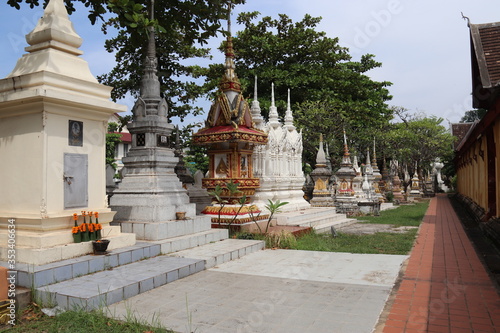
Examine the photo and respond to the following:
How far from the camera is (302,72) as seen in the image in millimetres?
27266

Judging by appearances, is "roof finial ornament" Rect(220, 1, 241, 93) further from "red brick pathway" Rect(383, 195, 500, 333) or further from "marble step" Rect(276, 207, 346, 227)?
"red brick pathway" Rect(383, 195, 500, 333)

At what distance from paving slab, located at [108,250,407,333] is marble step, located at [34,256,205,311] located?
13cm

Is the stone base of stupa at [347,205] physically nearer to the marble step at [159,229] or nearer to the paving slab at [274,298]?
the paving slab at [274,298]

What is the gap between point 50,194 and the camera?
20.6ft

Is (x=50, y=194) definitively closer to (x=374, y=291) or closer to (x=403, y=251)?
(x=374, y=291)

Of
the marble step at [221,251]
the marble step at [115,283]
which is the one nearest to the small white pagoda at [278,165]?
the marble step at [221,251]

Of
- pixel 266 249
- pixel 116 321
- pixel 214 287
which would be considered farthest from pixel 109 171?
pixel 116 321

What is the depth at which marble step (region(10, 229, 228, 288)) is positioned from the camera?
526 centimetres

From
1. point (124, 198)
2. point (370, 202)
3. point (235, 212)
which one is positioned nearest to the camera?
point (124, 198)

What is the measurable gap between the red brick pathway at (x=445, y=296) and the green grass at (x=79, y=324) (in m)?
2.66

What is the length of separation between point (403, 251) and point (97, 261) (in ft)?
21.1

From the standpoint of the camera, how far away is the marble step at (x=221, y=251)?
288 inches

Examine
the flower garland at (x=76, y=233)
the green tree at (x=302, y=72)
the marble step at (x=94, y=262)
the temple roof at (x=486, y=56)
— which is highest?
the green tree at (x=302, y=72)

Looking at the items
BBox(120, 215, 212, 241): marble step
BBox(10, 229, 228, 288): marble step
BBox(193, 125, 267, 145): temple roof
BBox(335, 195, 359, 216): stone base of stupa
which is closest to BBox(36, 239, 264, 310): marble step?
BBox(10, 229, 228, 288): marble step
